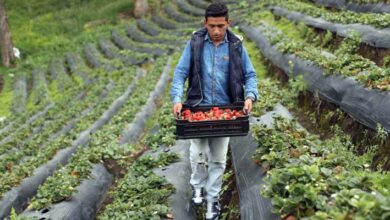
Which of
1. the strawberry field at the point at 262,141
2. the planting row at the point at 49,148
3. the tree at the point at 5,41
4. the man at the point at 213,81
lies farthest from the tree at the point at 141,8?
the man at the point at 213,81

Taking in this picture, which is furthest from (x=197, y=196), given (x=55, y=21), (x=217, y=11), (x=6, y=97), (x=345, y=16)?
(x=55, y=21)

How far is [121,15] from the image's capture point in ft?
117

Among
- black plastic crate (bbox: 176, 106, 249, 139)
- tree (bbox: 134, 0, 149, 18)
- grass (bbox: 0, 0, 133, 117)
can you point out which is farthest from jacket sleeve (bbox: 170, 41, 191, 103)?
tree (bbox: 134, 0, 149, 18)

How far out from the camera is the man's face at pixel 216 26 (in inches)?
212

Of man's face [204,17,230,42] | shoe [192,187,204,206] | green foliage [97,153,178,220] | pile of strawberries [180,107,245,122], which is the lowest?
green foliage [97,153,178,220]

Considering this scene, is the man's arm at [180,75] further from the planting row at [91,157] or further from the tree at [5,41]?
the tree at [5,41]

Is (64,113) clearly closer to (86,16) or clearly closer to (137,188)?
(137,188)

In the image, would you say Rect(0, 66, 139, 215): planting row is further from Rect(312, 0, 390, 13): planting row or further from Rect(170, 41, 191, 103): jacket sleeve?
Rect(312, 0, 390, 13): planting row

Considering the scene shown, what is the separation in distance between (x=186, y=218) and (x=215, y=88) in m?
1.54

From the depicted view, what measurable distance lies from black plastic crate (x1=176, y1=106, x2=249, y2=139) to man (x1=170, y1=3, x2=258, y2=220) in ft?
0.79

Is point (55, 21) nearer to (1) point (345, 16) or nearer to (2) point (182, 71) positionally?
(1) point (345, 16)

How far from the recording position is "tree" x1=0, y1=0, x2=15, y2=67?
1168 inches

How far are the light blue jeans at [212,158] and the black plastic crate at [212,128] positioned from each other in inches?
10.9

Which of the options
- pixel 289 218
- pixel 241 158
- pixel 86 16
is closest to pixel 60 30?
pixel 86 16
